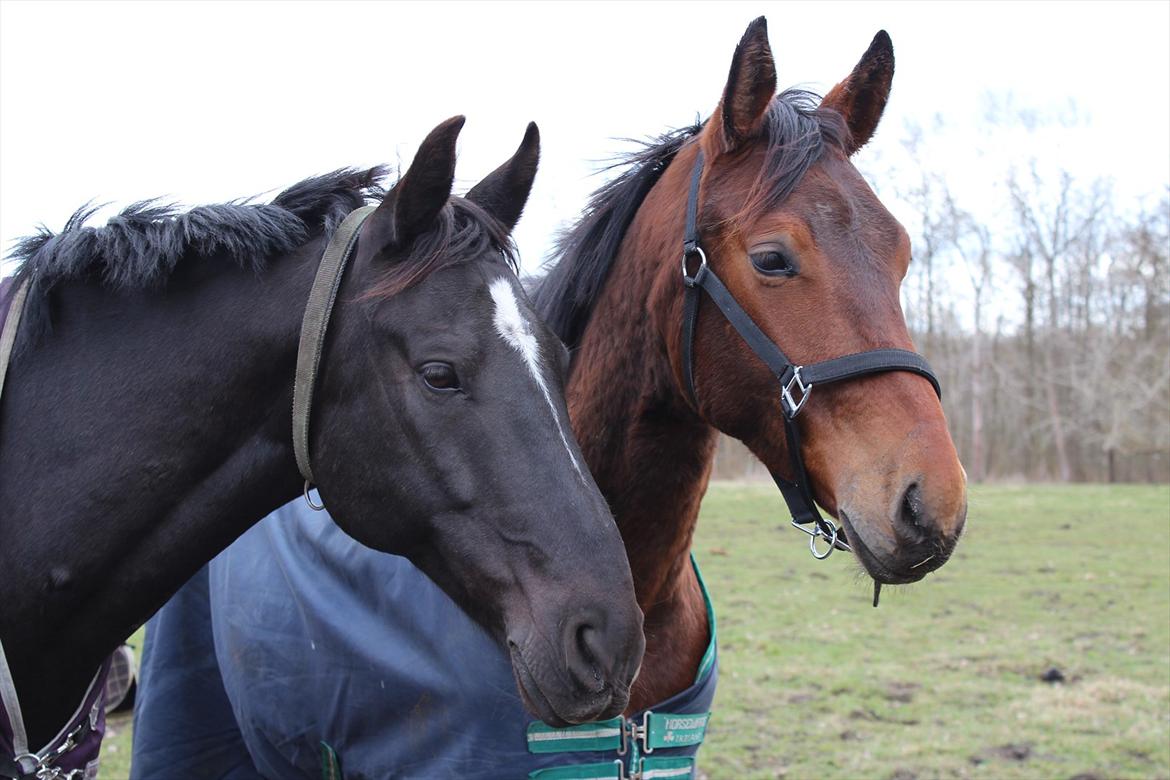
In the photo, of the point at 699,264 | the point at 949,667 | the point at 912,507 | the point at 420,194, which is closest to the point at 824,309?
the point at 699,264

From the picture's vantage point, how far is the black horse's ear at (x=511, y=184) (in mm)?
2561

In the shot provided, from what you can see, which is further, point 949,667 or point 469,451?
point 949,667

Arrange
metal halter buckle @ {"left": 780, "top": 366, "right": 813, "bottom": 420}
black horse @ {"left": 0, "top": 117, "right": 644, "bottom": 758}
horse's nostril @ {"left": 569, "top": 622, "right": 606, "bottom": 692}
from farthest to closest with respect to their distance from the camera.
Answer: metal halter buckle @ {"left": 780, "top": 366, "right": 813, "bottom": 420}, black horse @ {"left": 0, "top": 117, "right": 644, "bottom": 758}, horse's nostril @ {"left": 569, "top": 622, "right": 606, "bottom": 692}

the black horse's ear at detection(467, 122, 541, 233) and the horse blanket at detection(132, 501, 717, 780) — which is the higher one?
the black horse's ear at detection(467, 122, 541, 233)

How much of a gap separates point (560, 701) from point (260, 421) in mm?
941

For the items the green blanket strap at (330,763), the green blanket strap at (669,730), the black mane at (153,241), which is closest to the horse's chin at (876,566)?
the green blanket strap at (669,730)

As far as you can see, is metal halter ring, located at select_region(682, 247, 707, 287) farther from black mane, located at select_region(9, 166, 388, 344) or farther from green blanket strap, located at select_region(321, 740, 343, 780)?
green blanket strap, located at select_region(321, 740, 343, 780)

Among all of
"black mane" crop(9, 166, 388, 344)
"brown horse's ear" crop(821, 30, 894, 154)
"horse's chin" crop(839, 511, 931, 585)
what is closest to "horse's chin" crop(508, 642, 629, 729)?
"horse's chin" crop(839, 511, 931, 585)

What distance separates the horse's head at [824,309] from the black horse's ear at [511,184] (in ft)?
1.74

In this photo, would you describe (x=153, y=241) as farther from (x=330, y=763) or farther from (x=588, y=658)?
(x=330, y=763)

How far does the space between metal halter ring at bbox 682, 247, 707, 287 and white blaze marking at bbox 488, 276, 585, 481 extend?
70 centimetres

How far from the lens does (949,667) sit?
7.98m

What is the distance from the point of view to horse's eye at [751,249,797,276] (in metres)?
2.59

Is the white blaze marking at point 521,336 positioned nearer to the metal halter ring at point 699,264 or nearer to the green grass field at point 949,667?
the metal halter ring at point 699,264
